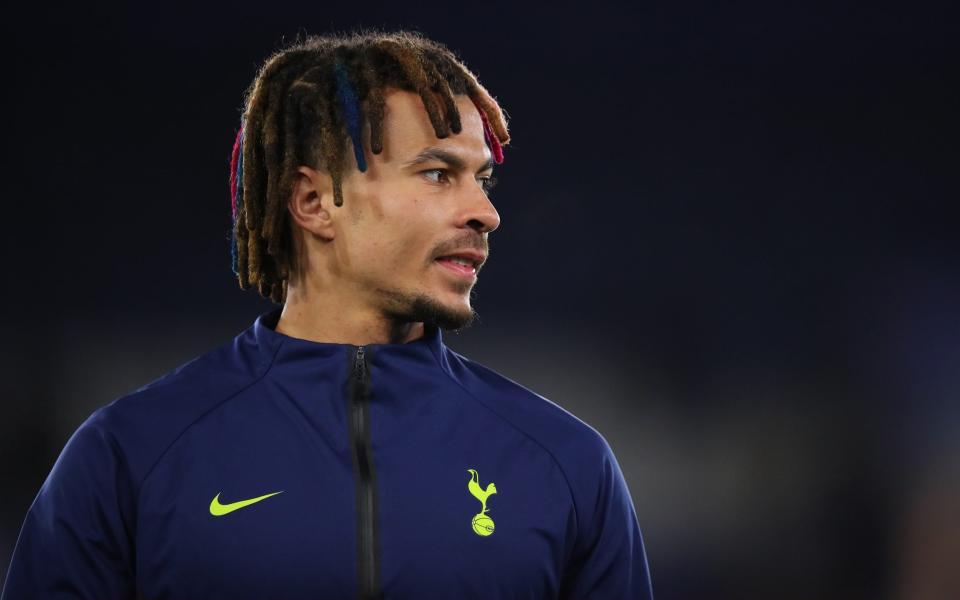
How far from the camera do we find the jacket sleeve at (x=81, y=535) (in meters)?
1.15

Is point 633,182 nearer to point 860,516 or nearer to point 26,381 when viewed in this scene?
point 860,516

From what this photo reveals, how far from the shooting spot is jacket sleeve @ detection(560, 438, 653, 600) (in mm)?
1261

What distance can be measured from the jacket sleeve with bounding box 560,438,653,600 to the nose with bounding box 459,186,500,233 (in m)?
0.31

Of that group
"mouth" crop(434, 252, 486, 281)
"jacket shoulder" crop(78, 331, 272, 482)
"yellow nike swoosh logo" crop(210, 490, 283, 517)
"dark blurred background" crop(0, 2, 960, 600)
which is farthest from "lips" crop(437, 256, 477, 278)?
"dark blurred background" crop(0, 2, 960, 600)

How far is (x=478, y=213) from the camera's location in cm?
127

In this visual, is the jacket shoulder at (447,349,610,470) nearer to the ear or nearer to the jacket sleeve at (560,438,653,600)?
the jacket sleeve at (560,438,653,600)

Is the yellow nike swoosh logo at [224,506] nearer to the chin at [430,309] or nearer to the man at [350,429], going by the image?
the man at [350,429]

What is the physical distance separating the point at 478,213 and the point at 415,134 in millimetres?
125

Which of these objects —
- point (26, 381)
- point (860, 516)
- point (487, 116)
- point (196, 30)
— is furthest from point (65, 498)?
point (860, 516)

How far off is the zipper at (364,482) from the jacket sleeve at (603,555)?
25 centimetres

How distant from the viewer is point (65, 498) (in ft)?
3.79

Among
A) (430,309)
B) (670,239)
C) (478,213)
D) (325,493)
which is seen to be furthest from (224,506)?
(670,239)

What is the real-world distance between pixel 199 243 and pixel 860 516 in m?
1.91

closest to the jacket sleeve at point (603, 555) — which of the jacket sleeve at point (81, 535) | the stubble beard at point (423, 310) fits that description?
the stubble beard at point (423, 310)
